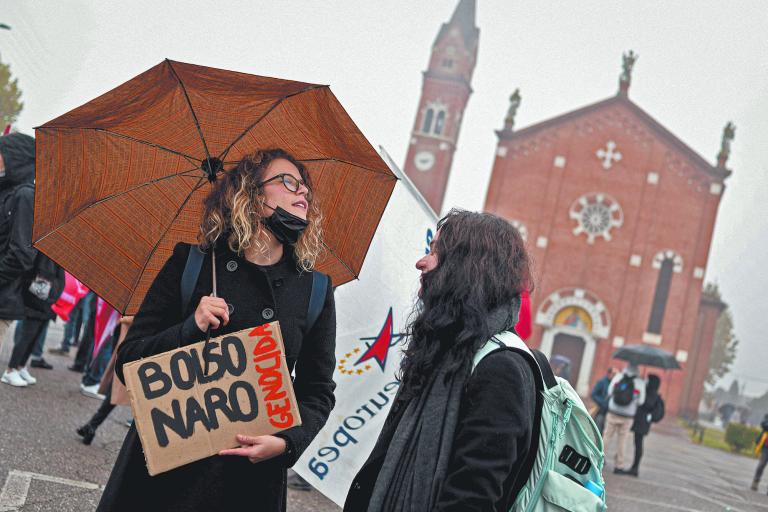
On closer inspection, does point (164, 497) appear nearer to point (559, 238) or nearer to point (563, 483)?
point (563, 483)

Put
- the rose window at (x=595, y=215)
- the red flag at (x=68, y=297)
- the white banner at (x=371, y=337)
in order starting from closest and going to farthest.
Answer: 1. the white banner at (x=371, y=337)
2. the red flag at (x=68, y=297)
3. the rose window at (x=595, y=215)

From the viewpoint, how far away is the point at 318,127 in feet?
9.32

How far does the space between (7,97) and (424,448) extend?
56.6 metres

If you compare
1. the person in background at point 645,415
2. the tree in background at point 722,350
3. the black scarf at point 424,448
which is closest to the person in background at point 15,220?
the black scarf at point 424,448

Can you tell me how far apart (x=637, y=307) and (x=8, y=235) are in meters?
30.5

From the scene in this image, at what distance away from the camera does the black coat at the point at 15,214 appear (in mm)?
5414

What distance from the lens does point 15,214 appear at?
547 centimetres

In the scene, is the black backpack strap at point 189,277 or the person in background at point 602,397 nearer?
the black backpack strap at point 189,277

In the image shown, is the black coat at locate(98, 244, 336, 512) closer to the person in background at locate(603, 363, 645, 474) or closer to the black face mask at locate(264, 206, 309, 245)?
the black face mask at locate(264, 206, 309, 245)

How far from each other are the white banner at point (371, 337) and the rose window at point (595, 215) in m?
30.4

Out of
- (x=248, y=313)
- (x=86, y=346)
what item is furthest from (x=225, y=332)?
(x=86, y=346)

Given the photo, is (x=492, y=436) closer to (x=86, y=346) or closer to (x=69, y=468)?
(x=69, y=468)

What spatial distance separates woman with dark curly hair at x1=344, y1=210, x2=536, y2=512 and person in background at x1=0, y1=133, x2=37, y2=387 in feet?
13.6

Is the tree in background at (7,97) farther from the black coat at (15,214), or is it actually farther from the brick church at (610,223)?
the black coat at (15,214)
